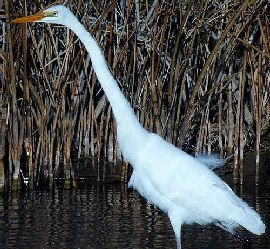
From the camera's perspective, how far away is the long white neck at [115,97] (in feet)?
16.4

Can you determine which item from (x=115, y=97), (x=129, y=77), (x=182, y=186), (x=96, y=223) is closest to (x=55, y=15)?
(x=115, y=97)

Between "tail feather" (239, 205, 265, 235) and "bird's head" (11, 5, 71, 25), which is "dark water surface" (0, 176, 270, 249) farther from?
"bird's head" (11, 5, 71, 25)

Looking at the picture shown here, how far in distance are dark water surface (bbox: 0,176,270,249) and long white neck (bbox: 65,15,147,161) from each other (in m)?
0.66

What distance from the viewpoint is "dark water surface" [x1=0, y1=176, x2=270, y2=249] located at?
5.09 meters

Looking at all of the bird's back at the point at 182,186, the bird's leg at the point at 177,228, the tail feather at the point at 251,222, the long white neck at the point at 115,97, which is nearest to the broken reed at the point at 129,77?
the long white neck at the point at 115,97

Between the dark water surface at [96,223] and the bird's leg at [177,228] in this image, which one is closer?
the bird's leg at [177,228]

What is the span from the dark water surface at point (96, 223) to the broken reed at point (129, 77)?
19.0 inches

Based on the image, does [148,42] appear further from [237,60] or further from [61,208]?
[61,208]

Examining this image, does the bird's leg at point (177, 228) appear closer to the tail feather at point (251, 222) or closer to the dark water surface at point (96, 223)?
the dark water surface at point (96, 223)

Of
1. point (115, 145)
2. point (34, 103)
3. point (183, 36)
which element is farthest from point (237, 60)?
point (34, 103)

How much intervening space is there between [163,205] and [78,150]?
3.05 m

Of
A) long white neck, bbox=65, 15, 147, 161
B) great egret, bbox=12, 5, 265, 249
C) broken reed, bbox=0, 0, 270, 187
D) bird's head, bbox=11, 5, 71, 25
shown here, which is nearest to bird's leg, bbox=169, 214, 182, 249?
great egret, bbox=12, 5, 265, 249

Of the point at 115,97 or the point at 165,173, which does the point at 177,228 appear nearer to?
the point at 165,173

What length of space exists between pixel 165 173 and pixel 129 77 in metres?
2.53
